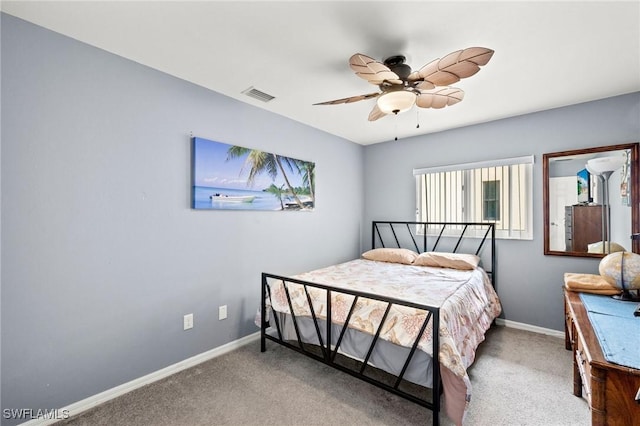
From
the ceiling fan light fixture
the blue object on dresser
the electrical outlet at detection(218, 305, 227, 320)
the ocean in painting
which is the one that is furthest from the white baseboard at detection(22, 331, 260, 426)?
the blue object on dresser

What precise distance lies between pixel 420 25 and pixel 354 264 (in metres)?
2.53

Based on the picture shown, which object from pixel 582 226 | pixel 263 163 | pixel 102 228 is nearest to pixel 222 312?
pixel 102 228

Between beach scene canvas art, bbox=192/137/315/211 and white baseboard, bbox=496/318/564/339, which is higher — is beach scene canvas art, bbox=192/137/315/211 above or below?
above

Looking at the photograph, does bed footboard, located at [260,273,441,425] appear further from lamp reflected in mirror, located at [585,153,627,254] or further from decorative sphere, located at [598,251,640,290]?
lamp reflected in mirror, located at [585,153,627,254]

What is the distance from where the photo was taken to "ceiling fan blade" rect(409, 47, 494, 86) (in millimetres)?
1534

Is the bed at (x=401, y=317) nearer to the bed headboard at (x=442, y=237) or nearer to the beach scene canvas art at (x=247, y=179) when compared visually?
the bed headboard at (x=442, y=237)

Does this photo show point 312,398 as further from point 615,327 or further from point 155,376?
point 615,327

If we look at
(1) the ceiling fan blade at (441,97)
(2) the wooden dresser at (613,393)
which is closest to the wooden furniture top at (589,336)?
(2) the wooden dresser at (613,393)

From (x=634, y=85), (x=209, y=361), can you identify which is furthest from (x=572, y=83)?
(x=209, y=361)

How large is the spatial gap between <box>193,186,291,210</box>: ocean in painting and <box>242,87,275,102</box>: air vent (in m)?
0.91

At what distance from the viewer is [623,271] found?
1923mm

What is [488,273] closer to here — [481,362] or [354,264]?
[481,362]

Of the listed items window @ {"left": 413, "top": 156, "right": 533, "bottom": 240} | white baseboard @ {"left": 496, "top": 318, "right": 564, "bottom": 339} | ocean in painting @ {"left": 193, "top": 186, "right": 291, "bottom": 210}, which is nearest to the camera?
ocean in painting @ {"left": 193, "top": 186, "right": 291, "bottom": 210}

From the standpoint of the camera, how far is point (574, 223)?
2.93 m
